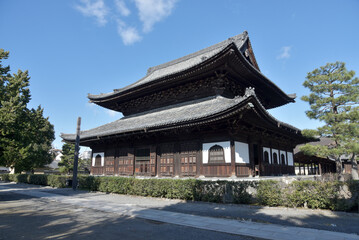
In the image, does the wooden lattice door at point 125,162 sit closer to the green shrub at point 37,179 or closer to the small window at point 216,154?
the small window at point 216,154

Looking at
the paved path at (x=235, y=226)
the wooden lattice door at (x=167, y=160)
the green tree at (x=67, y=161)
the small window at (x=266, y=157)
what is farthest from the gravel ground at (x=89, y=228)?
the green tree at (x=67, y=161)

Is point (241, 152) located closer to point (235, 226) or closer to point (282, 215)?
point (282, 215)

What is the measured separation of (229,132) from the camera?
1365cm

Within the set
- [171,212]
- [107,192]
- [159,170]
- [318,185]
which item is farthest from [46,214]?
[318,185]

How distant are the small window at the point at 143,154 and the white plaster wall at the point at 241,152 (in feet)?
24.4

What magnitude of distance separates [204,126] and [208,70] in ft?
13.2

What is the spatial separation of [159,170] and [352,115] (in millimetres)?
14214

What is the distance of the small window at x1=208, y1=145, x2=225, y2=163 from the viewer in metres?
14.1

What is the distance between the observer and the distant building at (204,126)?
1364cm

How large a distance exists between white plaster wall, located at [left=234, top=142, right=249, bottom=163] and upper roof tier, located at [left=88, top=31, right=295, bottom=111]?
523 centimetres

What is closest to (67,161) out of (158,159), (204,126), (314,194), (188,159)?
(158,159)

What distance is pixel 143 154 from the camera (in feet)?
60.9

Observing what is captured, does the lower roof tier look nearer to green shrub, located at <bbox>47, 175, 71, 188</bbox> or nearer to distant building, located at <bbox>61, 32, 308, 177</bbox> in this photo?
distant building, located at <bbox>61, 32, 308, 177</bbox>

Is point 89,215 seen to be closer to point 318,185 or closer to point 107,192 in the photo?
point 107,192
